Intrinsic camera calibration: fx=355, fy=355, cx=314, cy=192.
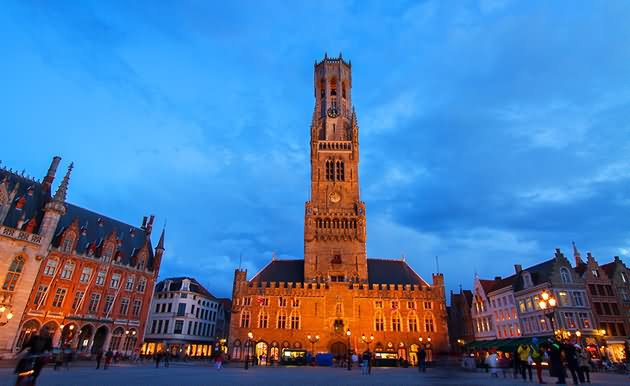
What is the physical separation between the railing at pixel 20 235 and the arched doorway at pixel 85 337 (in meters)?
11.6

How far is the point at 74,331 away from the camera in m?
40.1

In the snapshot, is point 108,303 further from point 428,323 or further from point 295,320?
point 428,323

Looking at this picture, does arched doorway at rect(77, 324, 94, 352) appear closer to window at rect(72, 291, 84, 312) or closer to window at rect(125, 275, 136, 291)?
window at rect(72, 291, 84, 312)

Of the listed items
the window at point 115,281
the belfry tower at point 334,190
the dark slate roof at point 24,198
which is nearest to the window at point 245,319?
the belfry tower at point 334,190

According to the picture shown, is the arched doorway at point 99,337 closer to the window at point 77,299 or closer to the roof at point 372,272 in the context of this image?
the window at point 77,299

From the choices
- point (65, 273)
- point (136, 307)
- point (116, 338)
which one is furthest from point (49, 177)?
point (116, 338)

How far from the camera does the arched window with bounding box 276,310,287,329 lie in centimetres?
4803

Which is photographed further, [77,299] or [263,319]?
[263,319]

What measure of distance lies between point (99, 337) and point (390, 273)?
132 ft

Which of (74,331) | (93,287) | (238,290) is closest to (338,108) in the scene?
(238,290)

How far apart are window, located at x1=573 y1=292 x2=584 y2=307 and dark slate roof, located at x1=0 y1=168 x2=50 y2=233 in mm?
61375

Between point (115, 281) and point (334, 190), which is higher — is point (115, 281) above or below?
below

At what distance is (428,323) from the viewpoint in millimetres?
48875

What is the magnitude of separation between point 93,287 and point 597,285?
5992cm
